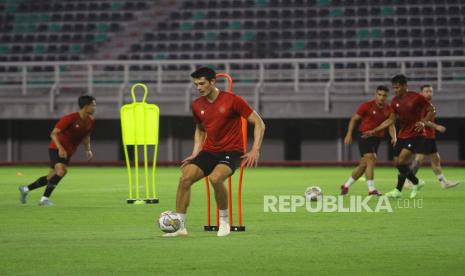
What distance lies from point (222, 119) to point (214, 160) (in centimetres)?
46

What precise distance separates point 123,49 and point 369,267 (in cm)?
3335

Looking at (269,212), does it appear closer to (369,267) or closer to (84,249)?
(84,249)

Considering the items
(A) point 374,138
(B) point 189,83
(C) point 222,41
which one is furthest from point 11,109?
(A) point 374,138

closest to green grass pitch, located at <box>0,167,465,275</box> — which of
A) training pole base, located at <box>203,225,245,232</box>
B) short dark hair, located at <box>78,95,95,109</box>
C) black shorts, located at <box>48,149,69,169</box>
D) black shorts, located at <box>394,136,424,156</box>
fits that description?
training pole base, located at <box>203,225,245,232</box>

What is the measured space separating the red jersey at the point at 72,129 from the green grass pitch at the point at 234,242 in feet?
3.28

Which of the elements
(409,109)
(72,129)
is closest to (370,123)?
(409,109)

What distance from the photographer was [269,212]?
14.7 meters

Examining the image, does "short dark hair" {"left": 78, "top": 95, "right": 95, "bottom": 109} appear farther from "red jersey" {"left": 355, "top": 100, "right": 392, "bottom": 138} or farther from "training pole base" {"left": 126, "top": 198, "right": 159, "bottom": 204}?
"red jersey" {"left": 355, "top": 100, "right": 392, "bottom": 138}

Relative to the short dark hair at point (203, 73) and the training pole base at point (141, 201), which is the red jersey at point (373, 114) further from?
the short dark hair at point (203, 73)

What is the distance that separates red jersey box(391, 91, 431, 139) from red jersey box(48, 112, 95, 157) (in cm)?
518

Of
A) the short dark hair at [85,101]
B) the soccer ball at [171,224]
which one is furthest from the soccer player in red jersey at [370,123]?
the soccer ball at [171,224]

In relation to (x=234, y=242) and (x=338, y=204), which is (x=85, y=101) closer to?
(x=338, y=204)

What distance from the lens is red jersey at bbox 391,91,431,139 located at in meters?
17.2

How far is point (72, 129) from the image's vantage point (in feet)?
53.3
